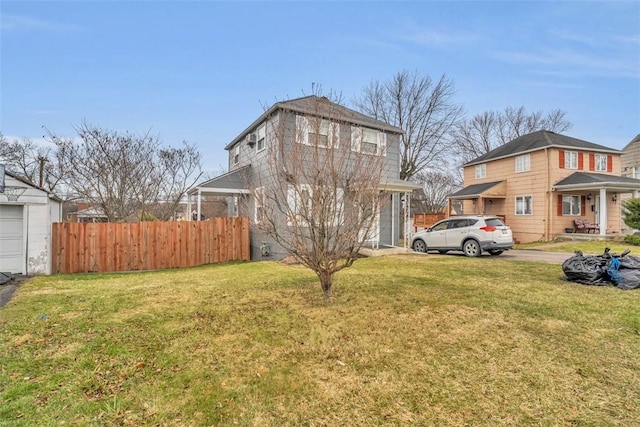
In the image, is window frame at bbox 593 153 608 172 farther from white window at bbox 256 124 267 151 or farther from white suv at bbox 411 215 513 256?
white window at bbox 256 124 267 151

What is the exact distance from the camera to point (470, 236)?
1236 cm

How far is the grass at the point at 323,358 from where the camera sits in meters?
2.54

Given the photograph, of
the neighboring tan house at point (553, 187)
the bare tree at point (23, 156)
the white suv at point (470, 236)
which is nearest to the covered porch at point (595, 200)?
the neighboring tan house at point (553, 187)

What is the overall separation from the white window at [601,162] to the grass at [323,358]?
20.1 meters

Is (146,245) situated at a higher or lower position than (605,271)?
higher

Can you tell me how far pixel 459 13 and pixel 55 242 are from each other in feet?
52.1

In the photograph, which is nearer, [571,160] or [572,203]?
[572,203]

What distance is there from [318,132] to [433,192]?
32.6m

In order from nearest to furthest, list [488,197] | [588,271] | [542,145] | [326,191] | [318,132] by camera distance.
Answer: [326,191]
[318,132]
[588,271]
[542,145]
[488,197]

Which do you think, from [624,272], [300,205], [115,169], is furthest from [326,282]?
[115,169]

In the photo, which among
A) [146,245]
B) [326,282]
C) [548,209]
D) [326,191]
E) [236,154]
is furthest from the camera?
[548,209]

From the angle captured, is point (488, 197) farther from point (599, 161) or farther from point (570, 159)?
point (599, 161)

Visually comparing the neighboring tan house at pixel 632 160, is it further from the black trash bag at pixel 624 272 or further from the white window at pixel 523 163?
the black trash bag at pixel 624 272

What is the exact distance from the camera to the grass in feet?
8.35
